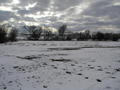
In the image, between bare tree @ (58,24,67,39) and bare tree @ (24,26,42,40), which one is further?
bare tree @ (58,24,67,39)

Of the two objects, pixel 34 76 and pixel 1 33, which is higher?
pixel 1 33

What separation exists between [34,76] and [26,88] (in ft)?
5.11

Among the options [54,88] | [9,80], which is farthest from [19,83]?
[54,88]

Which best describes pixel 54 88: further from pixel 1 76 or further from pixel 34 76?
pixel 1 76

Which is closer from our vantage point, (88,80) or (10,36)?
(88,80)

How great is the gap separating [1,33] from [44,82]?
1416 inches

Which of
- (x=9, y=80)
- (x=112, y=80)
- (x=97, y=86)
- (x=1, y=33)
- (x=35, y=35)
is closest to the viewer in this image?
(x=97, y=86)

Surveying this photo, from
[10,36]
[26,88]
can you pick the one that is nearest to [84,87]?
[26,88]

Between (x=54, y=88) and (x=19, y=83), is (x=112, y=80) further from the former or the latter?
(x=19, y=83)

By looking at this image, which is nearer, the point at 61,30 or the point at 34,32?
the point at 34,32

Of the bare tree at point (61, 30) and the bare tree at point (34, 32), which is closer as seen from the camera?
the bare tree at point (34, 32)

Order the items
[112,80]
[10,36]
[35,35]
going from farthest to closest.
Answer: [35,35] → [10,36] → [112,80]

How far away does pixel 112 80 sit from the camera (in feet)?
22.4

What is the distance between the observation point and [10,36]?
164 feet
